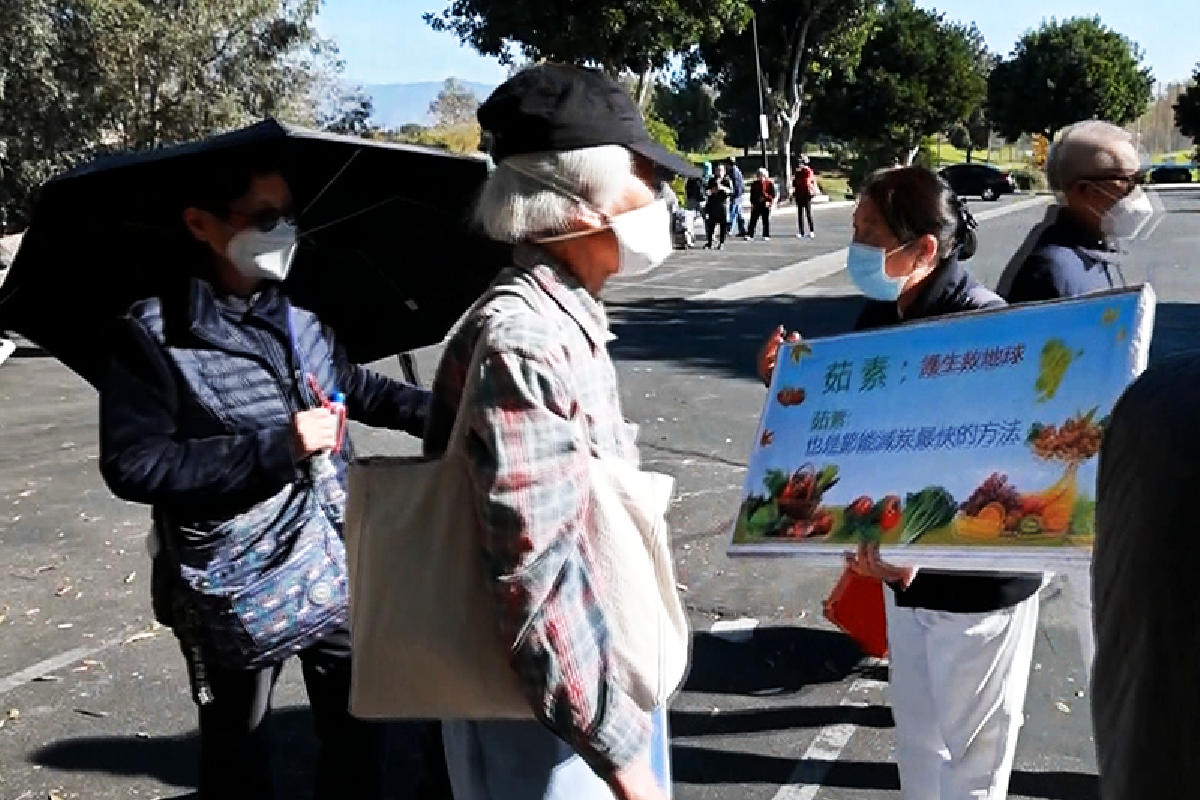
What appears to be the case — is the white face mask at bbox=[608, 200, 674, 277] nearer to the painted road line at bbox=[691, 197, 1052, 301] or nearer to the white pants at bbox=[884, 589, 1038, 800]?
the white pants at bbox=[884, 589, 1038, 800]

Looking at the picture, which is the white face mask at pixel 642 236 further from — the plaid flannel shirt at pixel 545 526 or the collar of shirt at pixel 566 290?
the plaid flannel shirt at pixel 545 526

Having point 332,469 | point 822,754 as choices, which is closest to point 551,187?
point 332,469

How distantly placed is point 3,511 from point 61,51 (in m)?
17.1

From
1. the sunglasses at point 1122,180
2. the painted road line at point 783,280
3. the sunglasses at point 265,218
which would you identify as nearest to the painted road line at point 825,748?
the sunglasses at point 1122,180

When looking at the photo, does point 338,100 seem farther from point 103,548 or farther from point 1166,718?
point 1166,718

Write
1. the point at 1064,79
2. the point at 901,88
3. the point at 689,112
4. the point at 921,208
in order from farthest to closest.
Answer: the point at 689,112 < the point at 1064,79 < the point at 901,88 < the point at 921,208

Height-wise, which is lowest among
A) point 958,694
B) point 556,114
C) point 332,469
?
point 958,694

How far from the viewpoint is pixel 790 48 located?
44.7 metres

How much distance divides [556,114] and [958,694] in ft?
6.25

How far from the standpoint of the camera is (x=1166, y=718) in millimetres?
1030

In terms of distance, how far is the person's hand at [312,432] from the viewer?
260 cm

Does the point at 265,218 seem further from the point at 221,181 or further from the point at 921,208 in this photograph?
the point at 921,208

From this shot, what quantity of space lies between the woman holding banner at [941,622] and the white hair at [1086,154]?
1.54 feet

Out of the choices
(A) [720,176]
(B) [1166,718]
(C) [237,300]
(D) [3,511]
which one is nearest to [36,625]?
(D) [3,511]
